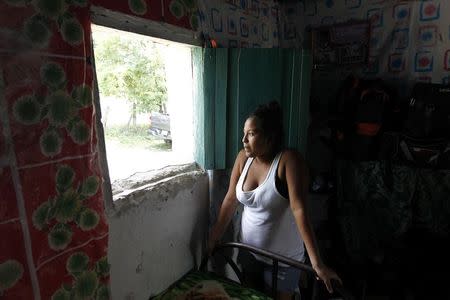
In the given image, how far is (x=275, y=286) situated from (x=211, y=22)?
145 centimetres

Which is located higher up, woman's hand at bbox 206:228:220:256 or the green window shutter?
the green window shutter

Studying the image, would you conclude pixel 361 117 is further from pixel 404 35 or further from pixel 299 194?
pixel 299 194

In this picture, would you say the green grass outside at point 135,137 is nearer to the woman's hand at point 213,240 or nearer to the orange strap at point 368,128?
the woman's hand at point 213,240

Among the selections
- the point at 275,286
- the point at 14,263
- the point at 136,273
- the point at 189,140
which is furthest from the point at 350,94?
the point at 14,263

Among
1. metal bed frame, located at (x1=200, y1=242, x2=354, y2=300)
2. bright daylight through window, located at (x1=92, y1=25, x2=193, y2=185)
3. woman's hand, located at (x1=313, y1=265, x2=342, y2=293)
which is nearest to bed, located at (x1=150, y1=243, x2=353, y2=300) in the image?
metal bed frame, located at (x1=200, y1=242, x2=354, y2=300)

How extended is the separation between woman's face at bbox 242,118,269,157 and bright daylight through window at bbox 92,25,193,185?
1.51 feet

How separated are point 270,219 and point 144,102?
3.17 ft

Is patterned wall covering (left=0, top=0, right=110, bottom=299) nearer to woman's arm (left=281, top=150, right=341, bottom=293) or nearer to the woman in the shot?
the woman

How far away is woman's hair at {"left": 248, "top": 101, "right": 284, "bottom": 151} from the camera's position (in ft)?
4.36

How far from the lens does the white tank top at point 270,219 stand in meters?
1.32

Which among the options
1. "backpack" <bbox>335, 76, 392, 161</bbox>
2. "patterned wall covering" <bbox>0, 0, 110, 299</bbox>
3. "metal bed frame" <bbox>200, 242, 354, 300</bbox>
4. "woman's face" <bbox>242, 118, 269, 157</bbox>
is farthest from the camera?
"backpack" <bbox>335, 76, 392, 161</bbox>

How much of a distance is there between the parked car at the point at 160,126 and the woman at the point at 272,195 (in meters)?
0.55

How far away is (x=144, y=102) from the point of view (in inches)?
65.2

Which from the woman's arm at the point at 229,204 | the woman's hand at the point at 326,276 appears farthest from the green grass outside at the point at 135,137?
the woman's hand at the point at 326,276
